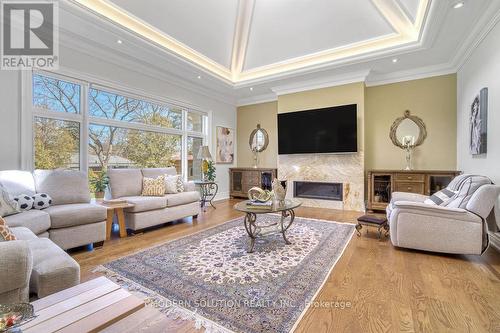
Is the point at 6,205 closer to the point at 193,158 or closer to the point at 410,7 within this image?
the point at 193,158

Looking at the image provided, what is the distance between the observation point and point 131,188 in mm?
4027

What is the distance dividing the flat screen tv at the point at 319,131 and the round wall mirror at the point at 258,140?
88cm

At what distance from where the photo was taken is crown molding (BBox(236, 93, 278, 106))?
6609 millimetres

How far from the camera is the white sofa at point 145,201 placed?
3510mm

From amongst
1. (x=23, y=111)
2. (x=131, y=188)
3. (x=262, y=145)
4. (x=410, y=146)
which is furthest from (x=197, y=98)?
(x=410, y=146)

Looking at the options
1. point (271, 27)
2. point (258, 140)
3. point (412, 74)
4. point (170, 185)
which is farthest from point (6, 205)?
point (412, 74)

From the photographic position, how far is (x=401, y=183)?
15.1 ft

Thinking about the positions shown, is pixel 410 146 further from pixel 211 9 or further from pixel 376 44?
pixel 211 9

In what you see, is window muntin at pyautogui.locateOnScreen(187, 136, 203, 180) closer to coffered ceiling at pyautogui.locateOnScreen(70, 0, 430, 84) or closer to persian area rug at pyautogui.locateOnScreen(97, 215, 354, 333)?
coffered ceiling at pyautogui.locateOnScreen(70, 0, 430, 84)

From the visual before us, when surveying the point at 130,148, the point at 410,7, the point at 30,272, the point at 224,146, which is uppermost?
the point at 410,7

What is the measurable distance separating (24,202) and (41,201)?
16 centimetres

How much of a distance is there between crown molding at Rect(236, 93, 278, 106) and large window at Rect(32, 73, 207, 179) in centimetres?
188

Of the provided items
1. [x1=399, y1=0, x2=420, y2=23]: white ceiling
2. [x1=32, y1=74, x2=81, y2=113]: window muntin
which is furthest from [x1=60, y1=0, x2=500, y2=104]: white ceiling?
[x1=32, y1=74, x2=81, y2=113]: window muntin

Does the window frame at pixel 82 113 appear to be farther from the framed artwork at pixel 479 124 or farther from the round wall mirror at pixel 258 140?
the framed artwork at pixel 479 124
